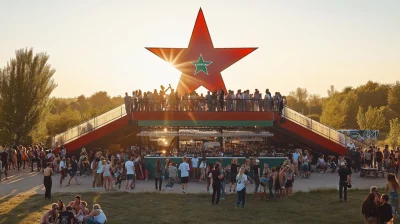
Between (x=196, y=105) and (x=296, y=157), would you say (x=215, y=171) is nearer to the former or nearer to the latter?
(x=296, y=157)

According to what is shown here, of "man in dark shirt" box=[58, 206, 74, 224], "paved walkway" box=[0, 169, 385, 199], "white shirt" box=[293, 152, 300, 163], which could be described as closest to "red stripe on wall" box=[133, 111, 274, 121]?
"white shirt" box=[293, 152, 300, 163]

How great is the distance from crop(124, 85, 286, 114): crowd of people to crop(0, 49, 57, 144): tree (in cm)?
1154

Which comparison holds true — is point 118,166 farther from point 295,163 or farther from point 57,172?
point 295,163

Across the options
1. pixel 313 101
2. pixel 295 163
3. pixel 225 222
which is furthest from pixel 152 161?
pixel 313 101

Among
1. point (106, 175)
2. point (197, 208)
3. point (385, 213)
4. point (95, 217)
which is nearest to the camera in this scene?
point (385, 213)

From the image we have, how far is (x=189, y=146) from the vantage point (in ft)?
105

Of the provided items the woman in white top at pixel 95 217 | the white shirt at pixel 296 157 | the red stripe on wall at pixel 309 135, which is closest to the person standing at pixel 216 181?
the woman in white top at pixel 95 217

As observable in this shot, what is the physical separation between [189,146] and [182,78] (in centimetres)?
517

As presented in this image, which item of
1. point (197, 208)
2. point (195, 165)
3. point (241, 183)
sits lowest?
point (197, 208)

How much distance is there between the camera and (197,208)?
18.2 meters

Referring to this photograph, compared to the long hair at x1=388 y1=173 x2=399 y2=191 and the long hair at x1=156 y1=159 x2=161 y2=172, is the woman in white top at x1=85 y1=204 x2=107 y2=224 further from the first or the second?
the long hair at x1=388 y1=173 x2=399 y2=191

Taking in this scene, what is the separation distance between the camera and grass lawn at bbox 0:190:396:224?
16234mm

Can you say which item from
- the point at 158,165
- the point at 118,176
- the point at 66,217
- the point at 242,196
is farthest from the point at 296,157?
the point at 66,217

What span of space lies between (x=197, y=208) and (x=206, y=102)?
14.3 meters
